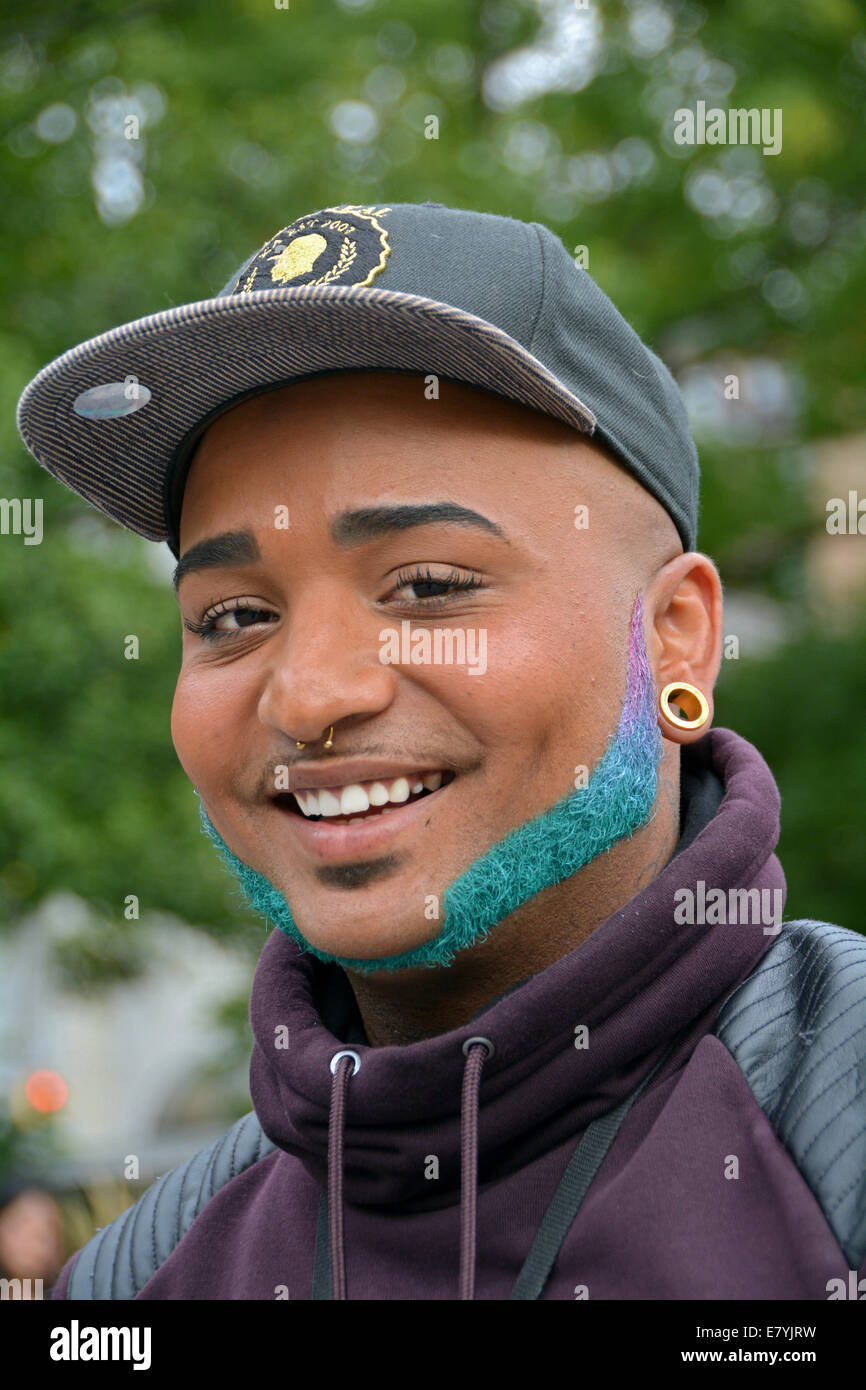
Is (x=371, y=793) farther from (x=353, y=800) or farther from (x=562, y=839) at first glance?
(x=562, y=839)

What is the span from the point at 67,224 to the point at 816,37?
5.05 m

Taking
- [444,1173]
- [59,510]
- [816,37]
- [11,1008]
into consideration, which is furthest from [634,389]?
[11,1008]

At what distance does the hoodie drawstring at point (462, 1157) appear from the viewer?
1.77 meters

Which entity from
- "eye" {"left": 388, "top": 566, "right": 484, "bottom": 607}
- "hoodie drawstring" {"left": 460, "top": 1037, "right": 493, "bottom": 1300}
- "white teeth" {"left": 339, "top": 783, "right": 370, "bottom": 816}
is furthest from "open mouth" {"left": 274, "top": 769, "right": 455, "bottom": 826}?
"hoodie drawstring" {"left": 460, "top": 1037, "right": 493, "bottom": 1300}

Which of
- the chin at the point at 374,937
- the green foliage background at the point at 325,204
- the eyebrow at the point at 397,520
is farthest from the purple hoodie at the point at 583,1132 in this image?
the green foliage background at the point at 325,204

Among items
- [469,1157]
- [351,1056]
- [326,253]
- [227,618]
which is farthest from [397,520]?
[469,1157]

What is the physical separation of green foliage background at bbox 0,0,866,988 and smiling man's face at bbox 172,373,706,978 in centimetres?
400

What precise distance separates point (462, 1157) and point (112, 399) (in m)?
1.18

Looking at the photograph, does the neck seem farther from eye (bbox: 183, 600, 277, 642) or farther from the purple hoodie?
eye (bbox: 183, 600, 277, 642)

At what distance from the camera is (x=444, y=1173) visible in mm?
1876

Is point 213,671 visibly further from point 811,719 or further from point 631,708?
point 811,719

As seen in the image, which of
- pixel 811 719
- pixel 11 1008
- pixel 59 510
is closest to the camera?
pixel 59 510

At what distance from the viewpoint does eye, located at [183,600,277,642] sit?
2086 mm

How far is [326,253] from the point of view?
2094 millimetres
